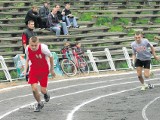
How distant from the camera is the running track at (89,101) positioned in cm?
1359

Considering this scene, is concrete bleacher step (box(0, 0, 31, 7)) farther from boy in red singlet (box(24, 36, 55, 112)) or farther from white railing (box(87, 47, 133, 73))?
boy in red singlet (box(24, 36, 55, 112))

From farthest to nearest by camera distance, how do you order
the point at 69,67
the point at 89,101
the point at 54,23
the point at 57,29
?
the point at 54,23
the point at 57,29
the point at 69,67
the point at 89,101

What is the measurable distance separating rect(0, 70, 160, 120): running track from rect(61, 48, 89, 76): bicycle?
1049 millimetres

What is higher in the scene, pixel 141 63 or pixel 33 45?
pixel 33 45

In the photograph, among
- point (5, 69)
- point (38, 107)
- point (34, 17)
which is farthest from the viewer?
point (34, 17)

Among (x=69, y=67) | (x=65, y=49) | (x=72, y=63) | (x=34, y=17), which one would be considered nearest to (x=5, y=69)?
(x=69, y=67)

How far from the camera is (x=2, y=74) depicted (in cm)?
2217

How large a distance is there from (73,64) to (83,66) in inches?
25.3

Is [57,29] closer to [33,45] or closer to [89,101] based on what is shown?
[89,101]

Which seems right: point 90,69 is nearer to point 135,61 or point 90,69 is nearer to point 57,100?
point 135,61

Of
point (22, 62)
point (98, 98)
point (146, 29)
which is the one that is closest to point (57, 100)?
point (98, 98)

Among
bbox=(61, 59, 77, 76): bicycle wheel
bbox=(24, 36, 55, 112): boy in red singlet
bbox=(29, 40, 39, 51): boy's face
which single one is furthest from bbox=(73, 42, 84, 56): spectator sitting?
bbox=(29, 40, 39, 51): boy's face

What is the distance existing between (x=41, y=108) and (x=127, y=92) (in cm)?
459

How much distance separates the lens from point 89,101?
16453 millimetres
